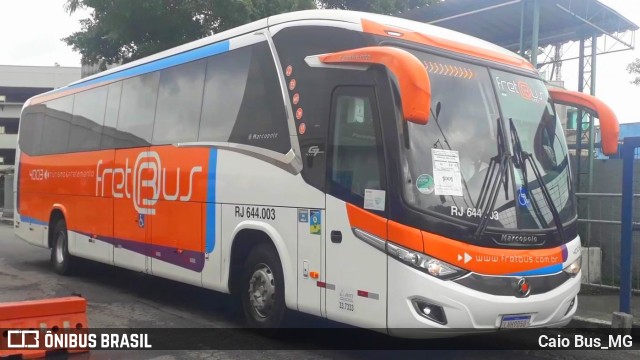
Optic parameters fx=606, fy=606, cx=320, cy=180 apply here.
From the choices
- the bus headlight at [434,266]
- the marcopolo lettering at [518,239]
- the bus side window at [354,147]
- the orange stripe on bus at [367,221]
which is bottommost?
the bus headlight at [434,266]

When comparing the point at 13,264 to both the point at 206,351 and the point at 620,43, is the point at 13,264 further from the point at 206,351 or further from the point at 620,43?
the point at 620,43

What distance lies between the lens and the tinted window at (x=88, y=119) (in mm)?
10633

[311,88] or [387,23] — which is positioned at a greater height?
[387,23]

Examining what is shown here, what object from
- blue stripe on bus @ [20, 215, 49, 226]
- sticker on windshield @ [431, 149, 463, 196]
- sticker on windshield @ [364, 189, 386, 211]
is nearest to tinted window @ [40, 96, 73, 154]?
blue stripe on bus @ [20, 215, 49, 226]

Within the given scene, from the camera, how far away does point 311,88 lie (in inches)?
247

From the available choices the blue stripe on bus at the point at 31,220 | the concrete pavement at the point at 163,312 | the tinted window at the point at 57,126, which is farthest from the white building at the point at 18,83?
the concrete pavement at the point at 163,312

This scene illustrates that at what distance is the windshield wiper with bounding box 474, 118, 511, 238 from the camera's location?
5380mm

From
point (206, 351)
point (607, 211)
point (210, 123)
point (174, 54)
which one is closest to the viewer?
point (206, 351)

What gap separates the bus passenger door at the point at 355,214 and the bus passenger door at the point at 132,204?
383cm

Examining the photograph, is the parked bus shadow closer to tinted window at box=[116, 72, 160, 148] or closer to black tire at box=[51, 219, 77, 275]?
tinted window at box=[116, 72, 160, 148]

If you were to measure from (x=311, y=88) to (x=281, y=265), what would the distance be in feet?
6.30

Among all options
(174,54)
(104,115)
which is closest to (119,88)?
(104,115)

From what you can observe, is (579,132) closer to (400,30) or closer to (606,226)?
(606,226)
